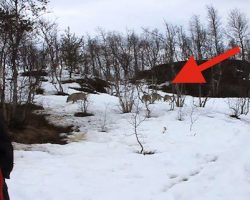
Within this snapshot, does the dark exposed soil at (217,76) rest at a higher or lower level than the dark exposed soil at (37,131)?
higher

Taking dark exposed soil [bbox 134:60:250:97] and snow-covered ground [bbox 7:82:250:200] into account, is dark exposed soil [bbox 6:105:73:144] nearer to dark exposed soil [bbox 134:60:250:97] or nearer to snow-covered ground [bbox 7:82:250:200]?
snow-covered ground [bbox 7:82:250:200]

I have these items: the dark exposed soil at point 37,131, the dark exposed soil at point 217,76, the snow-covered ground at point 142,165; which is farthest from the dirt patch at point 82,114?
the dark exposed soil at point 217,76

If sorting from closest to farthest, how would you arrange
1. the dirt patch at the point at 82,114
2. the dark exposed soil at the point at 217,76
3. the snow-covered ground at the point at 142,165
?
the snow-covered ground at the point at 142,165, the dirt patch at the point at 82,114, the dark exposed soil at the point at 217,76

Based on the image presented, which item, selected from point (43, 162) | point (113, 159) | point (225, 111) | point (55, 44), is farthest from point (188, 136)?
point (55, 44)

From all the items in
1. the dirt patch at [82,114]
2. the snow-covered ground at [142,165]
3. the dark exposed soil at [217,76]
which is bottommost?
the snow-covered ground at [142,165]

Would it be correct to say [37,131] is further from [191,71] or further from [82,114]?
[191,71]

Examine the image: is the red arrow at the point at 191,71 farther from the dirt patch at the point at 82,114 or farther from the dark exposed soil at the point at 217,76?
the dirt patch at the point at 82,114

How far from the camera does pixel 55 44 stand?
137 ft

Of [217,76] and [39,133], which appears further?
[217,76]

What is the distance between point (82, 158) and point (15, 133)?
12.3ft

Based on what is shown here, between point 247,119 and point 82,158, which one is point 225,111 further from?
point 82,158

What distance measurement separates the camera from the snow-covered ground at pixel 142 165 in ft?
22.7

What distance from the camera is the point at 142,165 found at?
9.15 m

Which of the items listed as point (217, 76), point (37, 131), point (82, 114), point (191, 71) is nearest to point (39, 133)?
point (37, 131)
